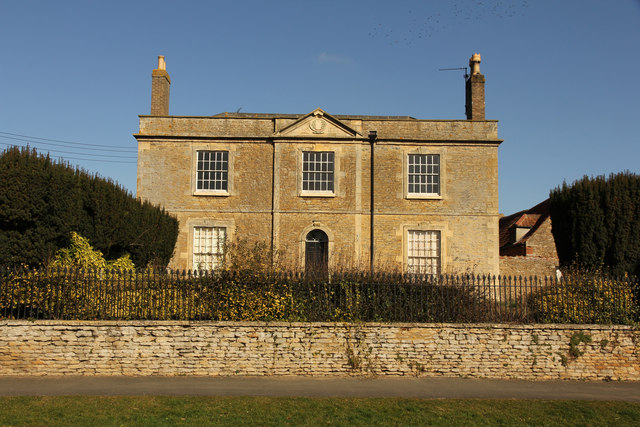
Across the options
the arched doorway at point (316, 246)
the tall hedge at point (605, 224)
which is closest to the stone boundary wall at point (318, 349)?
the tall hedge at point (605, 224)

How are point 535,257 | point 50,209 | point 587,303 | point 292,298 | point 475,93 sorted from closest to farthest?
point 292,298, point 587,303, point 50,209, point 475,93, point 535,257

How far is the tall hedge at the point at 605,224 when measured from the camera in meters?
14.7

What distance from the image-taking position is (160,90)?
22281 mm

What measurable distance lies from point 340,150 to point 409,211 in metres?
3.67

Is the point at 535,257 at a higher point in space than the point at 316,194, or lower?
lower

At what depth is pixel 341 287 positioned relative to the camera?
12.4 meters

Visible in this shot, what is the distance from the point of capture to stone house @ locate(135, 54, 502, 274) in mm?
20781

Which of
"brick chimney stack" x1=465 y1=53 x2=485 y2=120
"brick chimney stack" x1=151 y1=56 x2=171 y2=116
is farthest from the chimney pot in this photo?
"brick chimney stack" x1=151 y1=56 x2=171 y2=116

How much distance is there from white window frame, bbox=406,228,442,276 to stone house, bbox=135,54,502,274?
4 centimetres

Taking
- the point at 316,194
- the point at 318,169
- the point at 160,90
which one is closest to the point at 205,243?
the point at 316,194

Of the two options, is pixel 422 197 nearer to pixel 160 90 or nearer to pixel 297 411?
pixel 160 90

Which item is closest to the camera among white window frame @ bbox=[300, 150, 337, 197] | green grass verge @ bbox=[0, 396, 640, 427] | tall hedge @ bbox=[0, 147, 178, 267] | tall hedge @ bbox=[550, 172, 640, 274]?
green grass verge @ bbox=[0, 396, 640, 427]

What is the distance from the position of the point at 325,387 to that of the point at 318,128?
41.1 ft

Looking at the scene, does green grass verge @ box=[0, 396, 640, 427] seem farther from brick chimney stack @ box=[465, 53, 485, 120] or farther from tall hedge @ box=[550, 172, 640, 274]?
brick chimney stack @ box=[465, 53, 485, 120]
